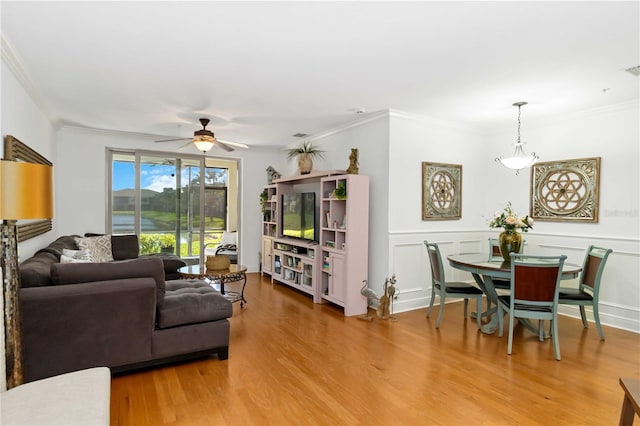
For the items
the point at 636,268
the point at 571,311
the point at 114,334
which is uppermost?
the point at 636,268

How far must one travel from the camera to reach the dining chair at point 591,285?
3.58m

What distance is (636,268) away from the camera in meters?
4.04

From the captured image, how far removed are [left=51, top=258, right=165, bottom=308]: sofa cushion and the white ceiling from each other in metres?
1.68

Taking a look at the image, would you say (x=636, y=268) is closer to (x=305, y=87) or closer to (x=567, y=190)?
(x=567, y=190)

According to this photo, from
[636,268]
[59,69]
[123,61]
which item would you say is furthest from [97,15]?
[636,268]

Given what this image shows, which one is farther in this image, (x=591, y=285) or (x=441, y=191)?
(x=441, y=191)

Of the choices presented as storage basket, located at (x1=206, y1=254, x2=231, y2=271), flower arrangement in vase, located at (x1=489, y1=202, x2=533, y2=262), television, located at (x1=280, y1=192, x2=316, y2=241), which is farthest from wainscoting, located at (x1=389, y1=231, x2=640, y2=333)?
storage basket, located at (x1=206, y1=254, x2=231, y2=271)

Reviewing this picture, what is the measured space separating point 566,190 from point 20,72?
614 centimetres

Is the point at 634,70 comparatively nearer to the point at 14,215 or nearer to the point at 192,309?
the point at 192,309

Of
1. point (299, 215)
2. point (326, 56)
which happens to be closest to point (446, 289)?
point (299, 215)

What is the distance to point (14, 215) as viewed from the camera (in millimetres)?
1820

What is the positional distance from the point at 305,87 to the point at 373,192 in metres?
1.78

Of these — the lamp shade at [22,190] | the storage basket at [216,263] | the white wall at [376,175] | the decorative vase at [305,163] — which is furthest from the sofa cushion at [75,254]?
the white wall at [376,175]

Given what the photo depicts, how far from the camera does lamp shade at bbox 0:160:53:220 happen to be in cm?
179
